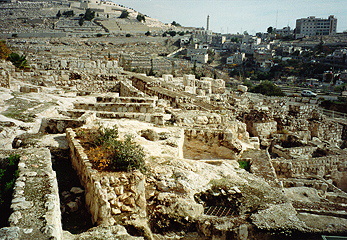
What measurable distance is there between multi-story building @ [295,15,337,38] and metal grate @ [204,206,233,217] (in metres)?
113

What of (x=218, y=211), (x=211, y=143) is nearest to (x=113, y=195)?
(x=218, y=211)

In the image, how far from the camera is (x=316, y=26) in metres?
110

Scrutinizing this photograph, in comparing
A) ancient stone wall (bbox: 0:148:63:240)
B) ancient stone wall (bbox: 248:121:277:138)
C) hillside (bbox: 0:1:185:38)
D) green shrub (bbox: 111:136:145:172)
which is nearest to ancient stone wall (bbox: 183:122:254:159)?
green shrub (bbox: 111:136:145:172)

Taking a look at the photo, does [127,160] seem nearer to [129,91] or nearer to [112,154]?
[112,154]

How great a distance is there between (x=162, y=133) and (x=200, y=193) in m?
1.88

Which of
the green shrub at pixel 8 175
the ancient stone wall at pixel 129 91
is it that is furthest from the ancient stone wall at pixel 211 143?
the ancient stone wall at pixel 129 91

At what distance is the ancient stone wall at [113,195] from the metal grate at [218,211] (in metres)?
0.98

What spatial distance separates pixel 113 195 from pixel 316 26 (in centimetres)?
11992

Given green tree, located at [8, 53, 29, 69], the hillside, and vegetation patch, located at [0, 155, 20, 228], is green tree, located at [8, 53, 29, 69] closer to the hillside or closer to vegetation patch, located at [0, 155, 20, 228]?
vegetation patch, located at [0, 155, 20, 228]

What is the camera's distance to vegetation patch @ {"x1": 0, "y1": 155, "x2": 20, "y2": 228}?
300 cm

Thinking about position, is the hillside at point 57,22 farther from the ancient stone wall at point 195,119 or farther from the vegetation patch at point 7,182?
the vegetation patch at point 7,182

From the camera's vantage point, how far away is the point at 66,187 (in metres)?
4.47

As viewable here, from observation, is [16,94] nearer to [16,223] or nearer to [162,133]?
[162,133]

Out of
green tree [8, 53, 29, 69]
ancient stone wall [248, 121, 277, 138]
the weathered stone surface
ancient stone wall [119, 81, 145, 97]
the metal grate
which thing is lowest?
ancient stone wall [248, 121, 277, 138]
